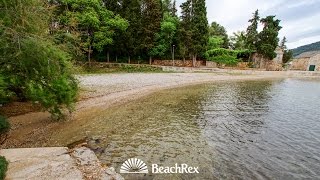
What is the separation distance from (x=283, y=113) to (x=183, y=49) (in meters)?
33.8

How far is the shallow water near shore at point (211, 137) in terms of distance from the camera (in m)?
7.40

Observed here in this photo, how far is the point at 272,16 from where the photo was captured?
5250 centimetres

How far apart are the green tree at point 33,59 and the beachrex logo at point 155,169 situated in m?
5.24

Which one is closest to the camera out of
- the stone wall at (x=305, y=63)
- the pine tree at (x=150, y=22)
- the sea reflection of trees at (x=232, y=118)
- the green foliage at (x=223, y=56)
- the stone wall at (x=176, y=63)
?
the sea reflection of trees at (x=232, y=118)

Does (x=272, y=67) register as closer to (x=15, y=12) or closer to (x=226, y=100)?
(x=226, y=100)

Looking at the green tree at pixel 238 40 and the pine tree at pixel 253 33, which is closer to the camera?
the pine tree at pixel 253 33

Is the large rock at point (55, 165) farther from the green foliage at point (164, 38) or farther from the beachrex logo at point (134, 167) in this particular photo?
the green foliage at point (164, 38)

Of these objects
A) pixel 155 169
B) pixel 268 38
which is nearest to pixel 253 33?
pixel 268 38

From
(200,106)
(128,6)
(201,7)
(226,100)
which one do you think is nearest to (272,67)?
(201,7)

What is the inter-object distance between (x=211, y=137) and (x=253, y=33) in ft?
162

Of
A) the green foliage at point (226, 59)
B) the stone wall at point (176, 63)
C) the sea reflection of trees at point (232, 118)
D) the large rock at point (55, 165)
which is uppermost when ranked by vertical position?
the green foliage at point (226, 59)

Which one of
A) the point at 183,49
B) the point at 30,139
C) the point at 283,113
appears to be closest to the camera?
the point at 30,139

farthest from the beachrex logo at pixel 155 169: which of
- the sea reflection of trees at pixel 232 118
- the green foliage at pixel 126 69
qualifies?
the green foliage at pixel 126 69

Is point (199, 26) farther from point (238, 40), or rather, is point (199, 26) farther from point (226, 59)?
point (238, 40)
